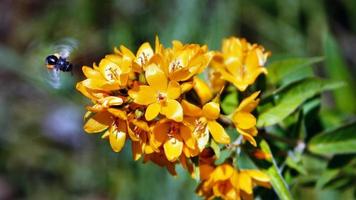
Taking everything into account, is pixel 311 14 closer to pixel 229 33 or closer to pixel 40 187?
pixel 229 33

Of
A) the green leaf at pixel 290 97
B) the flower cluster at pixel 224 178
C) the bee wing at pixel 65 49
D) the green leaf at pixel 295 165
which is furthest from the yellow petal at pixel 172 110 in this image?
the green leaf at pixel 295 165

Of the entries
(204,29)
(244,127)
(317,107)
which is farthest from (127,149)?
(244,127)

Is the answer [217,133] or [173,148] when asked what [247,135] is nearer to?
[217,133]

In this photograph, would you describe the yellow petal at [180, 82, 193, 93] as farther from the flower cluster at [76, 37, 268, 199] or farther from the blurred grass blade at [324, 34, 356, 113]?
the blurred grass blade at [324, 34, 356, 113]

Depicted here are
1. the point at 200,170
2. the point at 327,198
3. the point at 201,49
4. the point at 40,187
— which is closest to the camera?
the point at 201,49

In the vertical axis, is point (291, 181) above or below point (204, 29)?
below

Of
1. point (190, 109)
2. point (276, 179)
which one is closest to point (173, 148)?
point (190, 109)

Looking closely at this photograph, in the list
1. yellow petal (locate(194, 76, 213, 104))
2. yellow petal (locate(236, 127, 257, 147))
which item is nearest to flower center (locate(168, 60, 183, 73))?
yellow petal (locate(194, 76, 213, 104))
